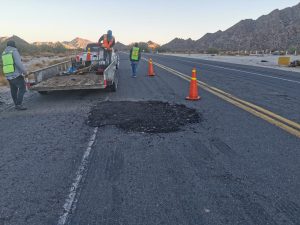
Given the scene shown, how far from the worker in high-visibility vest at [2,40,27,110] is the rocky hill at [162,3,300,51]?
2514 inches

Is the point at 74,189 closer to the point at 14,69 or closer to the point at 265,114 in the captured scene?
the point at 265,114

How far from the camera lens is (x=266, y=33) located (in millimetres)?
97562

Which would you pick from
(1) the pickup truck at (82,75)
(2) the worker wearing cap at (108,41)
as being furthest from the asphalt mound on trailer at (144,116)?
(2) the worker wearing cap at (108,41)

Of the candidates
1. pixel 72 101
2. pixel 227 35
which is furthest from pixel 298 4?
pixel 72 101

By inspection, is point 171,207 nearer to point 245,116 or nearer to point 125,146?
point 125,146

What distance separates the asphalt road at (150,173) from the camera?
3127 millimetres

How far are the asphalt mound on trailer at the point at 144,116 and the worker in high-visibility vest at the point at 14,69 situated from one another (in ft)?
7.82

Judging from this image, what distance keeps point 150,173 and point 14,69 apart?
20.7ft

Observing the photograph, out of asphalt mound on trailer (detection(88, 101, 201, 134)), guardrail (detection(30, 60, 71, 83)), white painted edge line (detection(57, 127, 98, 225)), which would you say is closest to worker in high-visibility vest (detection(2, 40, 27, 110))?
guardrail (detection(30, 60, 71, 83))

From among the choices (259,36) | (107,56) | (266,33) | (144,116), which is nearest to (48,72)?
(107,56)

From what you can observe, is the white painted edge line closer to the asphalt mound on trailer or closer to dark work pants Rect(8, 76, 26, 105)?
the asphalt mound on trailer

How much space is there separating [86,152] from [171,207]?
220 cm

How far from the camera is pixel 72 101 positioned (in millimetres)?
9695

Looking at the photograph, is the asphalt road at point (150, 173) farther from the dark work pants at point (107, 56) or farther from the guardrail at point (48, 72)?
the dark work pants at point (107, 56)
